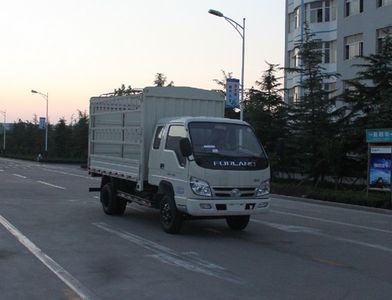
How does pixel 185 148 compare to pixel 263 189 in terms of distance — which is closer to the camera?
pixel 185 148

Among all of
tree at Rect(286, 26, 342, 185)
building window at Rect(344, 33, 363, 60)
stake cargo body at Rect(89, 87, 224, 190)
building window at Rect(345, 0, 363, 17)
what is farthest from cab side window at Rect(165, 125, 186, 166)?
building window at Rect(345, 0, 363, 17)

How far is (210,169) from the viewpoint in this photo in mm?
11367

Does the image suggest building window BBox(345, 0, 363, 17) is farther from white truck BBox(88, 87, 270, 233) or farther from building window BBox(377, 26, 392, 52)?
white truck BBox(88, 87, 270, 233)

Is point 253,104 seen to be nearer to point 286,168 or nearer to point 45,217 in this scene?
point 286,168

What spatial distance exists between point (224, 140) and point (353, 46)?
37.0m

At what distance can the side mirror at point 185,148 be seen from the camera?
11.4 meters

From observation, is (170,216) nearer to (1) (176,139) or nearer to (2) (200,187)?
(2) (200,187)

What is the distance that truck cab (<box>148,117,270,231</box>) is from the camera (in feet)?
37.4

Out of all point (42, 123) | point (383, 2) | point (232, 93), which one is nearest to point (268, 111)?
point (232, 93)

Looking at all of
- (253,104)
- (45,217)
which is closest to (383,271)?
(45,217)

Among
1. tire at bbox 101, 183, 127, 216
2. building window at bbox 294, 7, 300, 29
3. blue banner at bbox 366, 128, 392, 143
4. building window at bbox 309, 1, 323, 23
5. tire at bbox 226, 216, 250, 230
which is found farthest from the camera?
building window at bbox 294, 7, 300, 29

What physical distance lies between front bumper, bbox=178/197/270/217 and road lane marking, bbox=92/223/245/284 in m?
1.03

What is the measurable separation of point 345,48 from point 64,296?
4346 centimetres

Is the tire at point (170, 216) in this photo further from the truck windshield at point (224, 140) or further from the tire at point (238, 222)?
the tire at point (238, 222)
